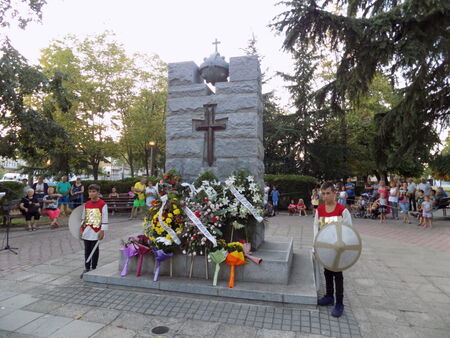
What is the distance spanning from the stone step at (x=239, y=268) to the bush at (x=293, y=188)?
38.2ft

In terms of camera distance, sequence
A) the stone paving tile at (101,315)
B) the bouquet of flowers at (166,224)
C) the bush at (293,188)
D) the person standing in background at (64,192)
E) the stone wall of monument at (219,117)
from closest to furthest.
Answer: the stone paving tile at (101,315) < the bouquet of flowers at (166,224) < the stone wall of monument at (219,117) < the person standing in background at (64,192) < the bush at (293,188)

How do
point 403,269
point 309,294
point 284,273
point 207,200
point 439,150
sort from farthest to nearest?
point 439,150 < point 403,269 < point 207,200 < point 284,273 < point 309,294

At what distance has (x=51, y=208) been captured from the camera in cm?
1065

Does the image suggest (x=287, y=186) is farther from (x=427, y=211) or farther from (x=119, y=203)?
(x=119, y=203)

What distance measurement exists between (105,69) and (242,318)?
20.8m

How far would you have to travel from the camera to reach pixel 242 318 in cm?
342

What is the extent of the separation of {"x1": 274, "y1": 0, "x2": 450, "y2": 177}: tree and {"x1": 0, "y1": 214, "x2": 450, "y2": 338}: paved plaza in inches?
250

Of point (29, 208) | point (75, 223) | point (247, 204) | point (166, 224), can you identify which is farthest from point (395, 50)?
point (29, 208)

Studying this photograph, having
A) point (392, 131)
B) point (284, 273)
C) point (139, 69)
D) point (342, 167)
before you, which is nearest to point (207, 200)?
point (284, 273)

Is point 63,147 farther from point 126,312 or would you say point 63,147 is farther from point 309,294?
point 309,294

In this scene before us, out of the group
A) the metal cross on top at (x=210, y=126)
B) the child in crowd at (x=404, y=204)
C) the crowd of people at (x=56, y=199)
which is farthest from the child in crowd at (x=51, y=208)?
the child in crowd at (x=404, y=204)

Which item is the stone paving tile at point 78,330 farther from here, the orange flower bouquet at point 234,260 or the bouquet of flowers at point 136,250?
the orange flower bouquet at point 234,260

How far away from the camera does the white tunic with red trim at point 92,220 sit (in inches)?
194

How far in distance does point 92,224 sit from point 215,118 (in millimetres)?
2794
